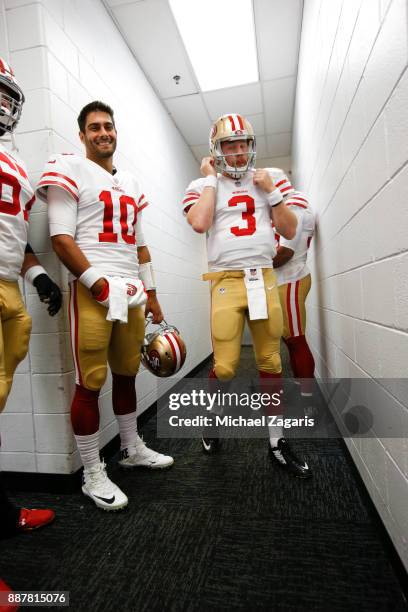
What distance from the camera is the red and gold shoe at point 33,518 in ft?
4.25

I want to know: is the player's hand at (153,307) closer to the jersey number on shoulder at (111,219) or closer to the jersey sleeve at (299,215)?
the jersey number on shoulder at (111,219)


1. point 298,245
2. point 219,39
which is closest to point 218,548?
point 298,245

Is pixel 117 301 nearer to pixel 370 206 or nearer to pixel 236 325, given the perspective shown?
pixel 236 325

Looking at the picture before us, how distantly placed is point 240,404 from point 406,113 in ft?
6.90

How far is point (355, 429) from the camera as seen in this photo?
152cm

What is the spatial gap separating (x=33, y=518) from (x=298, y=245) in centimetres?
196

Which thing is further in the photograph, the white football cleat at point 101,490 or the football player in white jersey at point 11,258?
the white football cleat at point 101,490

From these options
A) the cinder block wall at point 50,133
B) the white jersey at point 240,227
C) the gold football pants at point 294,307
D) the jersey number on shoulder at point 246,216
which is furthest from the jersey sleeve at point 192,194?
the gold football pants at point 294,307

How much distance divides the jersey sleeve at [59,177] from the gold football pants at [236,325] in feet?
2.49

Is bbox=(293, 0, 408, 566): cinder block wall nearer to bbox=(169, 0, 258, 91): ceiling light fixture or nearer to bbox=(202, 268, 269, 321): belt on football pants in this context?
bbox=(202, 268, 269, 321): belt on football pants

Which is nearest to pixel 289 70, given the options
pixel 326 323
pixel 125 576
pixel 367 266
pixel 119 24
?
pixel 119 24

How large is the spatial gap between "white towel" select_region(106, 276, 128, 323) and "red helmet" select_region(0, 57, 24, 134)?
0.68 m

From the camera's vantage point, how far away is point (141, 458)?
1731mm

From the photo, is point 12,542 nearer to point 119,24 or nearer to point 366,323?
point 366,323
